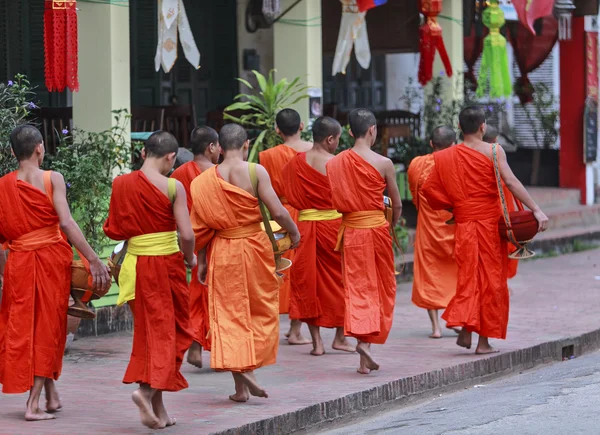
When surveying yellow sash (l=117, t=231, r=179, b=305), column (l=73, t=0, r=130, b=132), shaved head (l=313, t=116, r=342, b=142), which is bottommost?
yellow sash (l=117, t=231, r=179, b=305)

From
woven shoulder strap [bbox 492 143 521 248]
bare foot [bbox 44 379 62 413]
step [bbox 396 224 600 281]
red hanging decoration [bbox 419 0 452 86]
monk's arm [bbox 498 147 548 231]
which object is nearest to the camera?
bare foot [bbox 44 379 62 413]

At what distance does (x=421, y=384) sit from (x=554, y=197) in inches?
415

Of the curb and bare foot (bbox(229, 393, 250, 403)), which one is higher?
bare foot (bbox(229, 393, 250, 403))

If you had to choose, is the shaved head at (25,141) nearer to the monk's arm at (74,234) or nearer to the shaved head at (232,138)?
the monk's arm at (74,234)

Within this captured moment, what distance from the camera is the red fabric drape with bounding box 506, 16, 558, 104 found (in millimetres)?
18078

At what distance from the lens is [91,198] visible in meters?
9.38

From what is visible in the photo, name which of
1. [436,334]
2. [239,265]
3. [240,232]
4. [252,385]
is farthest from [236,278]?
[436,334]

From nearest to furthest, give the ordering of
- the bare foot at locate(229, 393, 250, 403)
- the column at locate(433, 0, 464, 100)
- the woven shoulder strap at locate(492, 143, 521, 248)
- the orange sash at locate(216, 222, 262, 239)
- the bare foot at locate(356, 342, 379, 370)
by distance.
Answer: the orange sash at locate(216, 222, 262, 239) → the bare foot at locate(229, 393, 250, 403) → the bare foot at locate(356, 342, 379, 370) → the woven shoulder strap at locate(492, 143, 521, 248) → the column at locate(433, 0, 464, 100)

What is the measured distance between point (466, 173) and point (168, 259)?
115 inches

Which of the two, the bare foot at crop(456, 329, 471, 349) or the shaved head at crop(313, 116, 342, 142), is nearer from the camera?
the shaved head at crop(313, 116, 342, 142)

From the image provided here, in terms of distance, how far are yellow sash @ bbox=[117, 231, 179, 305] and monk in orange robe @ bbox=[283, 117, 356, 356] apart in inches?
90.6

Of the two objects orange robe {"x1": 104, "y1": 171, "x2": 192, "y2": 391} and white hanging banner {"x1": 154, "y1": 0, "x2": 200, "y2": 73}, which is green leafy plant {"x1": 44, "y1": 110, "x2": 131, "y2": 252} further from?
orange robe {"x1": 104, "y1": 171, "x2": 192, "y2": 391}

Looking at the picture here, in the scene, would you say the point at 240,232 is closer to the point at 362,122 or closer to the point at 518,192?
the point at 362,122

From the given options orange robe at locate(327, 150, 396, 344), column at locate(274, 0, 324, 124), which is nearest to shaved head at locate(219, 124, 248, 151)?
orange robe at locate(327, 150, 396, 344)
